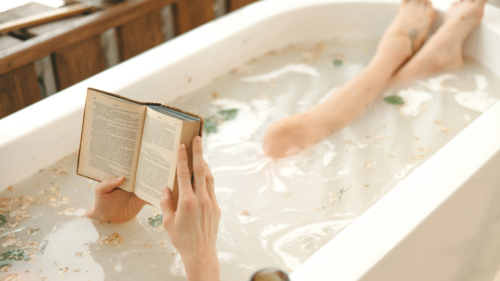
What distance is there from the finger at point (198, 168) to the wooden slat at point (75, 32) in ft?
2.78

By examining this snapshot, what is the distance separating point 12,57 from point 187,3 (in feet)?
2.66

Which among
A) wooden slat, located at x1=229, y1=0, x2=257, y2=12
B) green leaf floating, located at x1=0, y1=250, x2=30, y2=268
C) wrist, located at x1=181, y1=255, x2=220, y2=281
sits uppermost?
wooden slat, located at x1=229, y1=0, x2=257, y2=12

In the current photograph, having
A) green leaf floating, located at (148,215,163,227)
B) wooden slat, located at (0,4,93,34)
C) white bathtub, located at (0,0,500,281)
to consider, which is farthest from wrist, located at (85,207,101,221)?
wooden slat, located at (0,4,93,34)

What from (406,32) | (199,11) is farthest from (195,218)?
(199,11)

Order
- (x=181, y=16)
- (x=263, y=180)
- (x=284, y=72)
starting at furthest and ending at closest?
1. (x=181, y=16)
2. (x=284, y=72)
3. (x=263, y=180)

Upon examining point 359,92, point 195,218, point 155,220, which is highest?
point 195,218

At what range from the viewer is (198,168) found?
2.71 feet

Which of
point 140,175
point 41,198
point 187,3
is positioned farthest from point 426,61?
point 41,198

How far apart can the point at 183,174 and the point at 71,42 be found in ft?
3.09

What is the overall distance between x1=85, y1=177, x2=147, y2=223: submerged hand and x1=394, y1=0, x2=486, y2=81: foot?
108 cm

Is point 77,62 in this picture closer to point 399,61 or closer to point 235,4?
point 235,4

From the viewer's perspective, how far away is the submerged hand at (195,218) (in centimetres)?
82

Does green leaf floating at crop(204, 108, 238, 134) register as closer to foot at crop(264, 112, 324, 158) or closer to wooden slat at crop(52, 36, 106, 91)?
foot at crop(264, 112, 324, 158)

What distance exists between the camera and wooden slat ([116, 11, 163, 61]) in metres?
1.74
